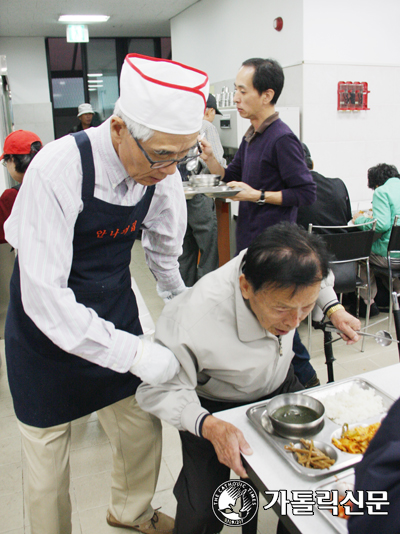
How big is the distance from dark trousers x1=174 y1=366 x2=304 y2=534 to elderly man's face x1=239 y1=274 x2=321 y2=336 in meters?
0.43

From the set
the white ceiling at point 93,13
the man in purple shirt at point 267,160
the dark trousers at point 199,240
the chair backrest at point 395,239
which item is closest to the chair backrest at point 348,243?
the chair backrest at point 395,239

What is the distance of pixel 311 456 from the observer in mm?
1111

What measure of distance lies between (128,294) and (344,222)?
244 centimetres

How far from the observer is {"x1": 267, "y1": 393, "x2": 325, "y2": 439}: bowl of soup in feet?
3.88

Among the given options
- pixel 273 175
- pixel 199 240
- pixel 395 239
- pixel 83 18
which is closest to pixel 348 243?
pixel 395 239

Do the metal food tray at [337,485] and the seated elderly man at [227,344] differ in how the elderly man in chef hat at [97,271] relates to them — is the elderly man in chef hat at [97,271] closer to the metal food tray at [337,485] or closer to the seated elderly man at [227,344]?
the seated elderly man at [227,344]

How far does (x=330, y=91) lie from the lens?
15.8 feet

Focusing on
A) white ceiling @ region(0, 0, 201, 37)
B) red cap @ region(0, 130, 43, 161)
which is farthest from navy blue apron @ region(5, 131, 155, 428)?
white ceiling @ region(0, 0, 201, 37)

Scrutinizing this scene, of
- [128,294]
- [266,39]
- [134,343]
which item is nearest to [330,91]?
[266,39]

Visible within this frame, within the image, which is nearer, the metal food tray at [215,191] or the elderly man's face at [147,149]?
the elderly man's face at [147,149]

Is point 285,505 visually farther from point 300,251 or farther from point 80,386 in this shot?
point 80,386

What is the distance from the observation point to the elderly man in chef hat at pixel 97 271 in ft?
3.85

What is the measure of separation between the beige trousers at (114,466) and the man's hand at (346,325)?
2.45 feet

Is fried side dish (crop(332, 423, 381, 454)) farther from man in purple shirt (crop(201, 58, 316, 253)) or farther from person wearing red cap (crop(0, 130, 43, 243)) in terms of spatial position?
person wearing red cap (crop(0, 130, 43, 243))
